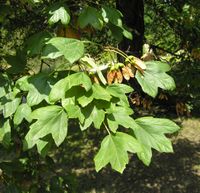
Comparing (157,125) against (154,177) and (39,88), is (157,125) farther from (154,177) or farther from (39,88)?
(154,177)

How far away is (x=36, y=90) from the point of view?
1684mm

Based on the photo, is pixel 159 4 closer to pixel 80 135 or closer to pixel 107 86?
pixel 80 135

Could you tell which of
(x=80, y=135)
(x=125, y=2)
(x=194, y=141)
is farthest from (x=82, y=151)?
(x=125, y=2)

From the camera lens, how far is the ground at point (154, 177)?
5.77 metres

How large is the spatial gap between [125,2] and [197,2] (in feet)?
5.85

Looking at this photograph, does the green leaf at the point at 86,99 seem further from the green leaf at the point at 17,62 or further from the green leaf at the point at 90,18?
the green leaf at the point at 17,62

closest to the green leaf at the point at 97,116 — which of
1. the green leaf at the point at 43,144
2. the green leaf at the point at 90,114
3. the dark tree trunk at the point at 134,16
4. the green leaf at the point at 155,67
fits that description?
the green leaf at the point at 90,114

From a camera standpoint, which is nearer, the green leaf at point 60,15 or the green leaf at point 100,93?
the green leaf at point 100,93

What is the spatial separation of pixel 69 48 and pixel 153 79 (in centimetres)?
41

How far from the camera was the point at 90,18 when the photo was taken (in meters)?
1.89

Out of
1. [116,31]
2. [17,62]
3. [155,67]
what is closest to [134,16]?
[116,31]

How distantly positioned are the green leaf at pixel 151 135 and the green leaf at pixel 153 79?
0.14 m

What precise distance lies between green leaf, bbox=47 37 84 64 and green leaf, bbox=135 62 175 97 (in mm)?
293

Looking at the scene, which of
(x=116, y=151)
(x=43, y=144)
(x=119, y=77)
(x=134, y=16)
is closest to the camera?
(x=116, y=151)
